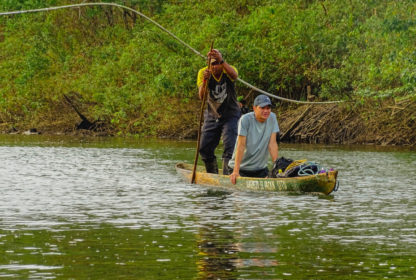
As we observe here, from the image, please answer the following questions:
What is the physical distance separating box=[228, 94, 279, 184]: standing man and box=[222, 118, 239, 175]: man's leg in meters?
0.92

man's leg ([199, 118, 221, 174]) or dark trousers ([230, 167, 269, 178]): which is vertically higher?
man's leg ([199, 118, 221, 174])

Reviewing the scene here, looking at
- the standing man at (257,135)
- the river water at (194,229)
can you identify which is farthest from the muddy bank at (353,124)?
the standing man at (257,135)

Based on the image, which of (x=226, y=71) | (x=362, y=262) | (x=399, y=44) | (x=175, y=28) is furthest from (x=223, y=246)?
(x=175, y=28)

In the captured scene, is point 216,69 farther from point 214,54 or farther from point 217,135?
point 217,135

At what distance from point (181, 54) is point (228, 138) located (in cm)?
1832

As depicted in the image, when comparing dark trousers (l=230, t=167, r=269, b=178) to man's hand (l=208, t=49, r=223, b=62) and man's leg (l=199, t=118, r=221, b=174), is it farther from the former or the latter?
man's hand (l=208, t=49, r=223, b=62)

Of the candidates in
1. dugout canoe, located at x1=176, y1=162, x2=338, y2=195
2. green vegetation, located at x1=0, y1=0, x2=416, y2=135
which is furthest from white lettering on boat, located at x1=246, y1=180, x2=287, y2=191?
green vegetation, located at x1=0, y1=0, x2=416, y2=135

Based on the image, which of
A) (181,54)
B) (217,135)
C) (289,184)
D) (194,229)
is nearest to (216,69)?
(217,135)

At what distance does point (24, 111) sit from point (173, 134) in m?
8.00

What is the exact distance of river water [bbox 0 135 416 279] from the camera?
6562 millimetres

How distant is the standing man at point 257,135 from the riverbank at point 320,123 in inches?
543

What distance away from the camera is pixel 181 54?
1237 inches

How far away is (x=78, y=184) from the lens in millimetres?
13531

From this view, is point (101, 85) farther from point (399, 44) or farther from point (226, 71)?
point (226, 71)
